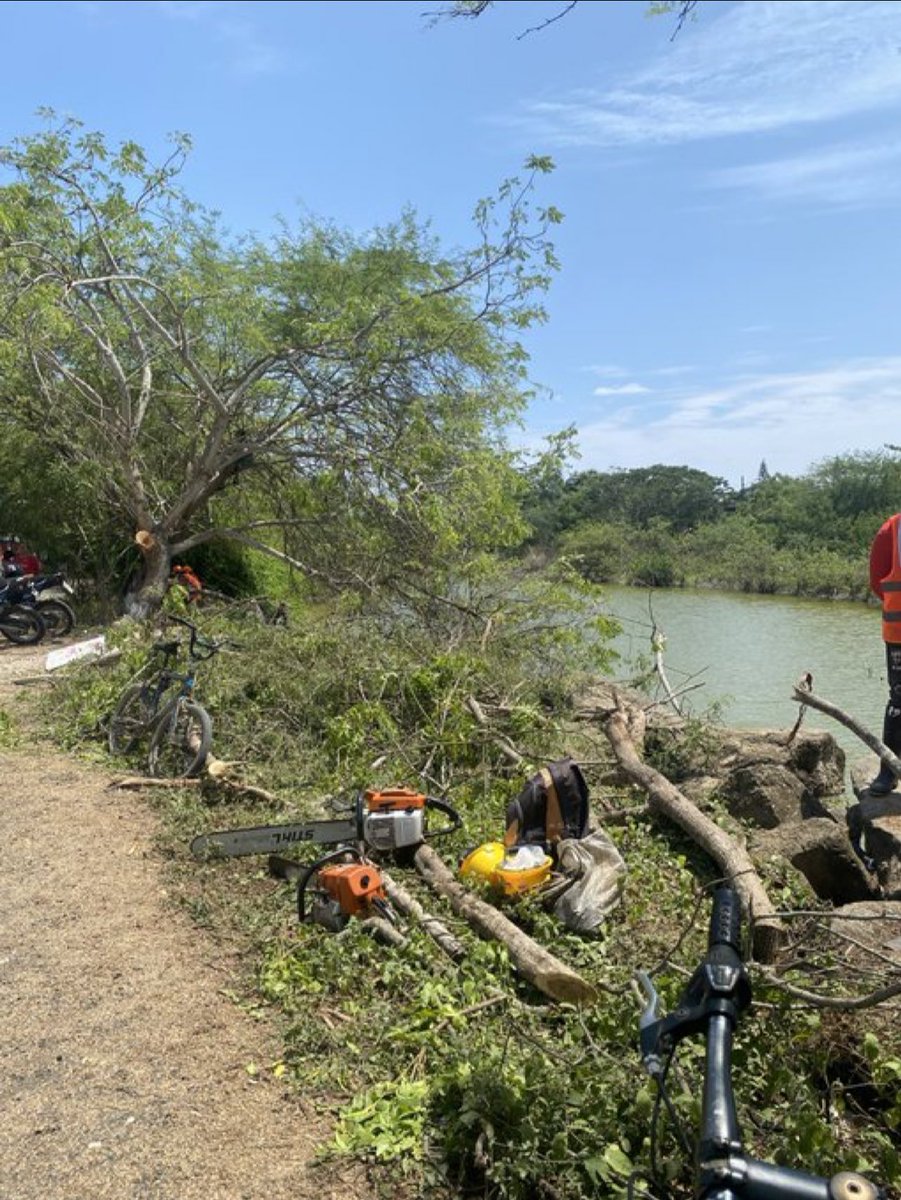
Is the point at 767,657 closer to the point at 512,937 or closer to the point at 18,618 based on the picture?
the point at 18,618

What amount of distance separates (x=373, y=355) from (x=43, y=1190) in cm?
893

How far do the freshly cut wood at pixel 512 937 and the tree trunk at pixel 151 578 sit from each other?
316 inches

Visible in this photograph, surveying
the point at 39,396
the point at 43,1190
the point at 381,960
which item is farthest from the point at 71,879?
the point at 39,396

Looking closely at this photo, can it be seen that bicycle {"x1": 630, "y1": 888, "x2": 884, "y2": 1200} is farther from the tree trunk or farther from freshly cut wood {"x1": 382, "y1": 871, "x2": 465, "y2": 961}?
the tree trunk

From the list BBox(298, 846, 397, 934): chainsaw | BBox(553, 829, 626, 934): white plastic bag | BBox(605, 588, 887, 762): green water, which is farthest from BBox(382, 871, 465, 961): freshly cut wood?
BBox(605, 588, 887, 762): green water

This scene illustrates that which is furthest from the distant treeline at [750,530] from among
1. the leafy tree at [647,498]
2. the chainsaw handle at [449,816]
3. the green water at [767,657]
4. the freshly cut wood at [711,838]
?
the chainsaw handle at [449,816]

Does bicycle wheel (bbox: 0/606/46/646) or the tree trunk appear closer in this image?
bicycle wheel (bbox: 0/606/46/646)

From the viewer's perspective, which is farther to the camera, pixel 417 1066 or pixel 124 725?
pixel 124 725

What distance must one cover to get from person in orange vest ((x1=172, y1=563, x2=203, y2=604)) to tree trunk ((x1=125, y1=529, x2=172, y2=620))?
0.30m

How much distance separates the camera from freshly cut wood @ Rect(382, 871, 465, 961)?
388 centimetres

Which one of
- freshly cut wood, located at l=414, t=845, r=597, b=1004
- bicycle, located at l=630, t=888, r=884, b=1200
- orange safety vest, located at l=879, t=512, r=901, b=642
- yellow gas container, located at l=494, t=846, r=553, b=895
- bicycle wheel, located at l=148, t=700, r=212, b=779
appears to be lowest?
freshly cut wood, located at l=414, t=845, r=597, b=1004

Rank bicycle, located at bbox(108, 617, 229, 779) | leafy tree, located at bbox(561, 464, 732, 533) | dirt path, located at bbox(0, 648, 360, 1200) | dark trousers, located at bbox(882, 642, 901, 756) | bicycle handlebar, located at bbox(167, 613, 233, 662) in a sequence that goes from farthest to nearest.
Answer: leafy tree, located at bbox(561, 464, 732, 533), bicycle handlebar, located at bbox(167, 613, 233, 662), bicycle, located at bbox(108, 617, 229, 779), dark trousers, located at bbox(882, 642, 901, 756), dirt path, located at bbox(0, 648, 360, 1200)

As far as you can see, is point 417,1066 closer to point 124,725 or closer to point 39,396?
point 124,725

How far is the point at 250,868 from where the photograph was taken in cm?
482
